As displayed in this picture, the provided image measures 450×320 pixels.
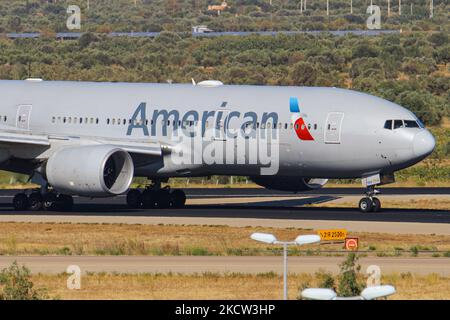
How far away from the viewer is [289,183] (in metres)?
55.9

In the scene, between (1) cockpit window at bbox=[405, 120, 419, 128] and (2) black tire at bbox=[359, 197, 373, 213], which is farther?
(2) black tire at bbox=[359, 197, 373, 213]

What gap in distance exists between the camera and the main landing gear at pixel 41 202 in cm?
5472

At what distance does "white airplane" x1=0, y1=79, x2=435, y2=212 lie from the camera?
51969 millimetres

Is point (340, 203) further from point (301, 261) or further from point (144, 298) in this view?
point (144, 298)

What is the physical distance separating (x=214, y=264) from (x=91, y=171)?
1536cm

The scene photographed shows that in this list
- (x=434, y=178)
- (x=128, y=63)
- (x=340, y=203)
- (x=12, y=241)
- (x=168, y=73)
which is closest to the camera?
(x=12, y=241)

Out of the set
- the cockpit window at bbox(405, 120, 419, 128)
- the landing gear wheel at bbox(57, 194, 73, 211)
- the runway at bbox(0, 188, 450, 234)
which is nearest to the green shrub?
the runway at bbox(0, 188, 450, 234)

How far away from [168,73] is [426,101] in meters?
36.3

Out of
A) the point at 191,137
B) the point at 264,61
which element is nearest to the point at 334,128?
the point at 191,137

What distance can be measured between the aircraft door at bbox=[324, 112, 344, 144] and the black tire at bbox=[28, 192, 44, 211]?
11563 mm

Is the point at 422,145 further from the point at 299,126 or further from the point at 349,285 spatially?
the point at 349,285

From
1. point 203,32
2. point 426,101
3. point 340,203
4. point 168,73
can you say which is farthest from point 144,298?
point 203,32

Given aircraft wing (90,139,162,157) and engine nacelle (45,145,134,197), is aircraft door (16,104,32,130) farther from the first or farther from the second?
aircraft wing (90,139,162,157)

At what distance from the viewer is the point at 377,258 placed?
39.0 m
